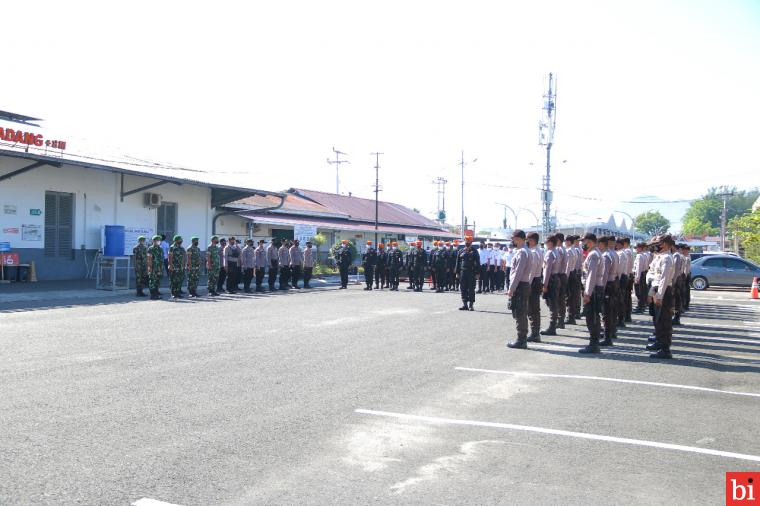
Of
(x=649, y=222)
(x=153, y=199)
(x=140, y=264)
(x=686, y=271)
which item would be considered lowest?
(x=140, y=264)

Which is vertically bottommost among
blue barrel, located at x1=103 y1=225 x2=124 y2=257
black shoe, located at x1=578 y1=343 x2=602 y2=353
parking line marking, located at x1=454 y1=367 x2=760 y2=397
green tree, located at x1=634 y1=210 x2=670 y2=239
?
parking line marking, located at x1=454 y1=367 x2=760 y2=397

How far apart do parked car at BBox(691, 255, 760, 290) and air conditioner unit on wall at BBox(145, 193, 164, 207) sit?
23.6 m

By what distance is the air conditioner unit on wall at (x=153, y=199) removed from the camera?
A: 90.5ft

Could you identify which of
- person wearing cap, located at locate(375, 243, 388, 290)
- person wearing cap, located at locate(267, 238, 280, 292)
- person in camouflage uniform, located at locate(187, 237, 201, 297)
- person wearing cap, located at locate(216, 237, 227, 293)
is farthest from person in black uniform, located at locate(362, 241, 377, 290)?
person in camouflage uniform, located at locate(187, 237, 201, 297)

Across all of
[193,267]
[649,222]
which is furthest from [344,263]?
[649,222]

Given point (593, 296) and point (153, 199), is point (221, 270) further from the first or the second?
point (593, 296)

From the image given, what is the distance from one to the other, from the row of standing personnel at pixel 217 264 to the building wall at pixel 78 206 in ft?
12.4

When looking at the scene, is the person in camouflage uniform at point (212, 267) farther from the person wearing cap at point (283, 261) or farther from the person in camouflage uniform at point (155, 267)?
the person wearing cap at point (283, 261)

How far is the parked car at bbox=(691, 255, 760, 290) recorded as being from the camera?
95.6ft

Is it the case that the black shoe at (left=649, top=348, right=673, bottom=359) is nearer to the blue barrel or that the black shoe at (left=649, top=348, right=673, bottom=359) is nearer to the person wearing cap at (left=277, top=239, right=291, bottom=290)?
the person wearing cap at (left=277, top=239, right=291, bottom=290)

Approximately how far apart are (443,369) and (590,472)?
13.2 feet

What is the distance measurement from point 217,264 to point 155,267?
2.55 m

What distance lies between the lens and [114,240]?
→ 25.5 metres

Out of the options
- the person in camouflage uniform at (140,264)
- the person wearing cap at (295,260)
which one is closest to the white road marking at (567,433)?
the person in camouflage uniform at (140,264)
